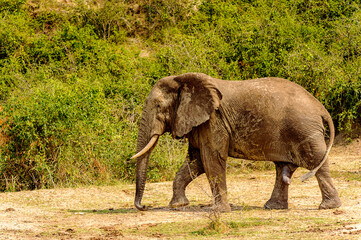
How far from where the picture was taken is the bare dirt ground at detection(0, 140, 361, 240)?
23.1 feet

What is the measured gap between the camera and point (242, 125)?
8.38 m

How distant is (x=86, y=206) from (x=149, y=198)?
109cm

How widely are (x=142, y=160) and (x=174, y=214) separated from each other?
0.86 meters

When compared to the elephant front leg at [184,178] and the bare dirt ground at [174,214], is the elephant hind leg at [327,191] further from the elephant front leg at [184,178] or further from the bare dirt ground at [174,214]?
the elephant front leg at [184,178]

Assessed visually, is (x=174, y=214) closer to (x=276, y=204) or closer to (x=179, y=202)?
(x=179, y=202)

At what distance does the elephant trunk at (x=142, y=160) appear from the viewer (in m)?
8.44

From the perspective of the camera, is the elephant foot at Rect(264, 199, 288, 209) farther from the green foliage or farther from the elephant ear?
the green foliage

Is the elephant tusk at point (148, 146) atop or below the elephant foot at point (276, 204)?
atop

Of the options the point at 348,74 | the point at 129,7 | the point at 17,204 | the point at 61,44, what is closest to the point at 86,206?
the point at 17,204

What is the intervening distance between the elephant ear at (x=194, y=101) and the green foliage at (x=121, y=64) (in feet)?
10.8

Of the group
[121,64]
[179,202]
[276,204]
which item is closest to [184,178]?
[179,202]

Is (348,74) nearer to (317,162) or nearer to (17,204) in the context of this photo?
(317,162)

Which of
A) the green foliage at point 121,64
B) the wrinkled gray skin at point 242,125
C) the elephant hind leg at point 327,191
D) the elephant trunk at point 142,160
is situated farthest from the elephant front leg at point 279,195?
the green foliage at point 121,64

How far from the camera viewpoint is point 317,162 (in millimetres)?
8062
